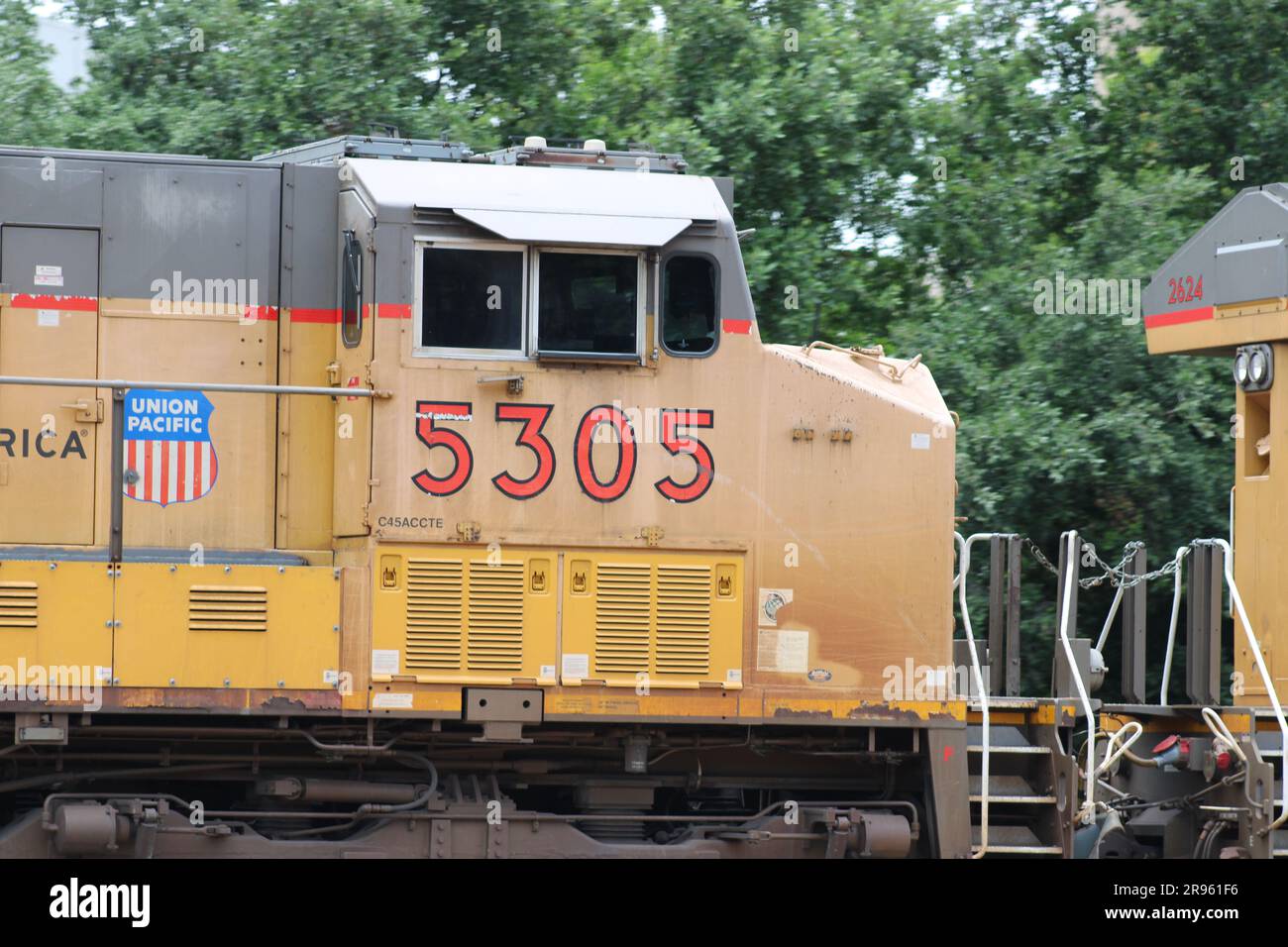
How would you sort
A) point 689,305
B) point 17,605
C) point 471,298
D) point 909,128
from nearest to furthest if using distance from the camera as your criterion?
1. point 17,605
2. point 471,298
3. point 689,305
4. point 909,128

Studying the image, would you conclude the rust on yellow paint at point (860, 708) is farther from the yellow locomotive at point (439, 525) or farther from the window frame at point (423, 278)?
the window frame at point (423, 278)

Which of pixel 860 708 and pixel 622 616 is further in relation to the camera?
pixel 860 708

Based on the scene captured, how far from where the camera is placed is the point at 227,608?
24.9ft

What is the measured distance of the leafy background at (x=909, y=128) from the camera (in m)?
12.0

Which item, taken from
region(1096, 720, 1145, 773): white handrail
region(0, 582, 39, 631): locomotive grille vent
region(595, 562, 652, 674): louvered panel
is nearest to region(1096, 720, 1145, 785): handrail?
region(1096, 720, 1145, 773): white handrail

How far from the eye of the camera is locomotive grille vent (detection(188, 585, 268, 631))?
7570 millimetres

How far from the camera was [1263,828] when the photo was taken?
28.3 feet

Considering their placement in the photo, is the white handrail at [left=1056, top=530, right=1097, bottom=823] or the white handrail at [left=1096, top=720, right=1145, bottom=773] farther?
the white handrail at [left=1096, top=720, right=1145, bottom=773]

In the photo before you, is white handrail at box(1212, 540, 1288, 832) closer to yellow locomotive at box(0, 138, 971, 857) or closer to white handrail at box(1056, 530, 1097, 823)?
white handrail at box(1056, 530, 1097, 823)

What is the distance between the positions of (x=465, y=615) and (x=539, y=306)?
1.69m

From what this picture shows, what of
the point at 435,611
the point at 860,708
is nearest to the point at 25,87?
the point at 435,611

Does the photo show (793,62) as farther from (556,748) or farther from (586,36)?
(556,748)

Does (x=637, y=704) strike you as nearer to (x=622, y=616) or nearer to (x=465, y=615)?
(x=622, y=616)

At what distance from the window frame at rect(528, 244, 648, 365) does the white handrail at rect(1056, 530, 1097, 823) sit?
3130 millimetres
